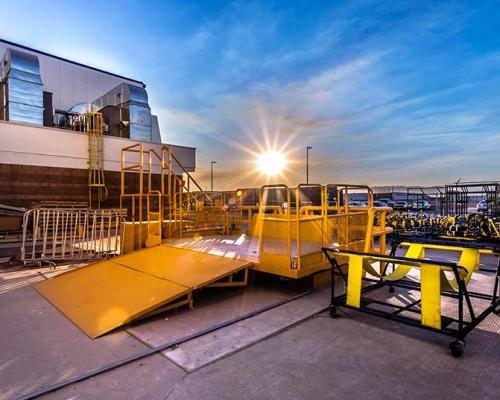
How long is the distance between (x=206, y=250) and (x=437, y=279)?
3.64 m

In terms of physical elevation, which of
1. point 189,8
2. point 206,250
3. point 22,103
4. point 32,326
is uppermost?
point 189,8

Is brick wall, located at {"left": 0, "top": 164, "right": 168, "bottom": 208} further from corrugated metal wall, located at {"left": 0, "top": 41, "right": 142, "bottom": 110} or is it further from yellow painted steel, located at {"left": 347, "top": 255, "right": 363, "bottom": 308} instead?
yellow painted steel, located at {"left": 347, "top": 255, "right": 363, "bottom": 308}

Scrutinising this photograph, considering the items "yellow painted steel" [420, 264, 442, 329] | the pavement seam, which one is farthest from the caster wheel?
the pavement seam

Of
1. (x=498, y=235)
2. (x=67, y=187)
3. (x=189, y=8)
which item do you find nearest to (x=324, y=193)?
(x=189, y=8)

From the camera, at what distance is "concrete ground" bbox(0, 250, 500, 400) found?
2551 mm

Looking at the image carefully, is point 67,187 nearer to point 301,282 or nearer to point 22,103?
point 22,103

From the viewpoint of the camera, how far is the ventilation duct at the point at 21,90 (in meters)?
12.9

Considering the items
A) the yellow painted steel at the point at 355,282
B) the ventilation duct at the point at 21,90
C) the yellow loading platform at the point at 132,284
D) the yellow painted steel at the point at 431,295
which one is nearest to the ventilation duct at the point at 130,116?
the ventilation duct at the point at 21,90

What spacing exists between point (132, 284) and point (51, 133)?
10749 mm

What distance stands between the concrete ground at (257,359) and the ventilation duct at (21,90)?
1139cm

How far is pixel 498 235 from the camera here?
9297 mm

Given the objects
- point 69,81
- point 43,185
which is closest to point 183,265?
point 43,185

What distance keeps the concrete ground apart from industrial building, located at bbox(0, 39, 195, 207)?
957 centimetres

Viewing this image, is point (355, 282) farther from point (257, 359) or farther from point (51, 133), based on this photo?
point (51, 133)
